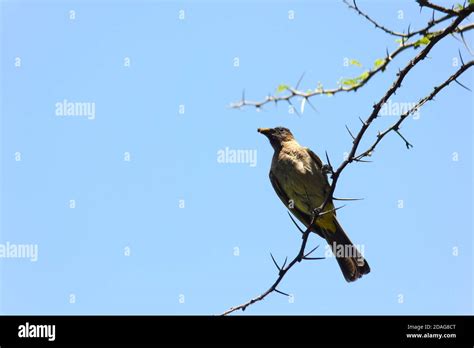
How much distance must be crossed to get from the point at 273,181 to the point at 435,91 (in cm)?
448

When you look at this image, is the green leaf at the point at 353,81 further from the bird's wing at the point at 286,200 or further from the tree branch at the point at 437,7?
the bird's wing at the point at 286,200

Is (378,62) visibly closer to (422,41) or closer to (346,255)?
(422,41)

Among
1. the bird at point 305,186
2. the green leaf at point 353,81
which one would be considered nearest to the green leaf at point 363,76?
the green leaf at point 353,81

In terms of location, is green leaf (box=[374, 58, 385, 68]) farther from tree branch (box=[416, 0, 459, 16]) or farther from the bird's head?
the bird's head

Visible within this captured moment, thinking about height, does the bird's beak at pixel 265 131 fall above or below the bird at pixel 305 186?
above

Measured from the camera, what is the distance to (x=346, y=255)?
673 centimetres

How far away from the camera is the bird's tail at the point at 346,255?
6508mm

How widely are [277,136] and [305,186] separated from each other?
98cm

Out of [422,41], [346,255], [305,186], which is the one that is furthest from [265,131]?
[422,41]

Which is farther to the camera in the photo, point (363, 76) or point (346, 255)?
point (346, 255)

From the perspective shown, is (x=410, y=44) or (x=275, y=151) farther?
(x=275, y=151)
